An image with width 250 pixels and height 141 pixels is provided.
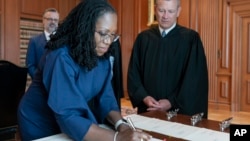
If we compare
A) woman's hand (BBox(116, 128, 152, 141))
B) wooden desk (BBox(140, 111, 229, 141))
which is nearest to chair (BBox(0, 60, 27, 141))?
wooden desk (BBox(140, 111, 229, 141))

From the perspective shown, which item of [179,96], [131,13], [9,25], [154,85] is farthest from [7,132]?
[131,13]

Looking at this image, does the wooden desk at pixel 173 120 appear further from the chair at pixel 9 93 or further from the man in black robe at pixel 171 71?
the chair at pixel 9 93

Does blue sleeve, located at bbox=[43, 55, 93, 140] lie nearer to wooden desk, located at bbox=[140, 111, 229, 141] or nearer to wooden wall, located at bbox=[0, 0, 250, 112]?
wooden desk, located at bbox=[140, 111, 229, 141]

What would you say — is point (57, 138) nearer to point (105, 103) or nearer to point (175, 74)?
point (105, 103)

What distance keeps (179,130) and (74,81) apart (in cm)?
51

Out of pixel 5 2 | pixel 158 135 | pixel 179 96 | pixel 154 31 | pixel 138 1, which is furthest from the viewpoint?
pixel 138 1

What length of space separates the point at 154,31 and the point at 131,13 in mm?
5825

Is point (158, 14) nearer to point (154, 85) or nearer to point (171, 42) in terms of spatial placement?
point (171, 42)

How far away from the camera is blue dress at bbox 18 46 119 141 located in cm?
115

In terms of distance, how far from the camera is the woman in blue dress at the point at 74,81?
1146 mm

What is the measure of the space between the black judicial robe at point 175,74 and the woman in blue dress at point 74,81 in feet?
3.32

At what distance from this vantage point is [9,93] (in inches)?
101

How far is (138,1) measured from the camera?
26.6ft

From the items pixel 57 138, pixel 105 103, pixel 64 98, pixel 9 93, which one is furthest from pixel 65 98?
pixel 9 93
